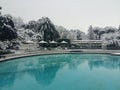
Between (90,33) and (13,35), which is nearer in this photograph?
(13,35)

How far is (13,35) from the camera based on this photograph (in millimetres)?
28938

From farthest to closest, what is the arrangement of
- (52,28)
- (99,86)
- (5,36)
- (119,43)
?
(52,28) → (119,43) → (5,36) → (99,86)

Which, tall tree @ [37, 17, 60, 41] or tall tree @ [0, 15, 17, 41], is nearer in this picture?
tall tree @ [0, 15, 17, 41]

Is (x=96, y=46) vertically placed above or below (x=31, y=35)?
below

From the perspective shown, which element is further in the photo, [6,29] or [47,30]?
[47,30]

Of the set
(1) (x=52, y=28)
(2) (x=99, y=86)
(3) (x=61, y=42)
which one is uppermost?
(1) (x=52, y=28)

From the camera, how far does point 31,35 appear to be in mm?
54125

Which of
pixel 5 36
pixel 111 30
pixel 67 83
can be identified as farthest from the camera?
pixel 111 30

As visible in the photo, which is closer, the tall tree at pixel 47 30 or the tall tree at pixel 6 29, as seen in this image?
the tall tree at pixel 6 29

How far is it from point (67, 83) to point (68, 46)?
29440 millimetres

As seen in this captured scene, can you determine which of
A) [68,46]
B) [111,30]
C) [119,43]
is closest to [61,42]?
[68,46]

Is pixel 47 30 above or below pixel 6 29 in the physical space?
above

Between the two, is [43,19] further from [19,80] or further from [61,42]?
[19,80]

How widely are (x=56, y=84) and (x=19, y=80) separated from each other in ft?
10.9
